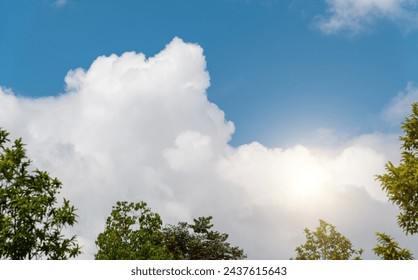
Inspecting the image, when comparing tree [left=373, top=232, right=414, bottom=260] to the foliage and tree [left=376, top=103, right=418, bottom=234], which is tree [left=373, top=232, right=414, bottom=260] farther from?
the foliage

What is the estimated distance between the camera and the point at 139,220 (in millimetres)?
35875

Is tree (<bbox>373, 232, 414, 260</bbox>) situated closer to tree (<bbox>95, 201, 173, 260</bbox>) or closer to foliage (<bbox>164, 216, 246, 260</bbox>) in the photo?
tree (<bbox>95, 201, 173, 260</bbox>)

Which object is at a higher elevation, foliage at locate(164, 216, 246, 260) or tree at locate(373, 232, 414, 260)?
foliage at locate(164, 216, 246, 260)

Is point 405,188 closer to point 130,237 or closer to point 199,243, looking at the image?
point 130,237

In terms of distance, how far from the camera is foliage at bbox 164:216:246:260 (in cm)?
5491

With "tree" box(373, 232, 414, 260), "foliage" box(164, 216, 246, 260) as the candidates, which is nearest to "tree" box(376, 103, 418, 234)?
"tree" box(373, 232, 414, 260)

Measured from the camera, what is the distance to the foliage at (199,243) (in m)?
54.9

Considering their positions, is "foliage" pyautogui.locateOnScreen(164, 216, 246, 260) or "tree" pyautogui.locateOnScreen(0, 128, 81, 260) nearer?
"tree" pyautogui.locateOnScreen(0, 128, 81, 260)

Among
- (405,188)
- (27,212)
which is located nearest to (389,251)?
(405,188)

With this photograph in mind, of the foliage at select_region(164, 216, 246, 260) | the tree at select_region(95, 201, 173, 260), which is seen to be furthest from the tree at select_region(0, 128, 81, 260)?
the foliage at select_region(164, 216, 246, 260)

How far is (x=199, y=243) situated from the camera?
55.2 meters

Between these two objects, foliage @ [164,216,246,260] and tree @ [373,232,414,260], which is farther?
foliage @ [164,216,246,260]
